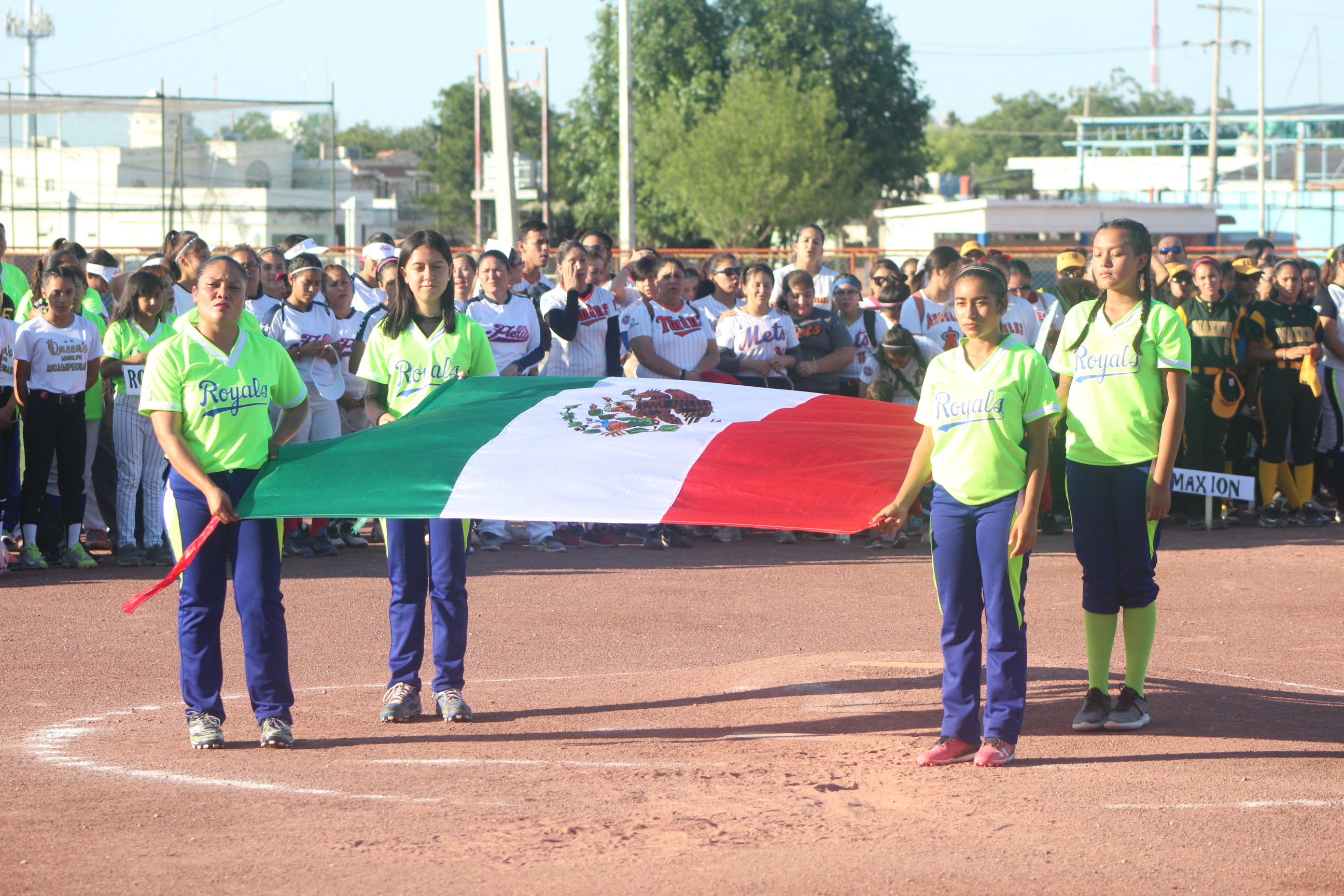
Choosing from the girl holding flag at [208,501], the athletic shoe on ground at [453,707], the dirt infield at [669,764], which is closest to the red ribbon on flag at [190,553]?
the girl holding flag at [208,501]

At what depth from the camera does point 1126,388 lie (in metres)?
5.80

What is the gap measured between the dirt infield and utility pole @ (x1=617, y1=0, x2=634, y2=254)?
2116 cm

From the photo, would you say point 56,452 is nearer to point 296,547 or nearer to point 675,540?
point 296,547

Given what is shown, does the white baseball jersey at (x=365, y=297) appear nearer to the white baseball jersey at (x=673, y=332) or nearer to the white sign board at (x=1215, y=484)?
the white baseball jersey at (x=673, y=332)

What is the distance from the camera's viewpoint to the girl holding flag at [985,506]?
536 centimetres

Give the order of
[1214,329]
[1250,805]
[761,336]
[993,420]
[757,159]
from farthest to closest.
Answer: [757,159] < [1214,329] < [761,336] < [993,420] < [1250,805]

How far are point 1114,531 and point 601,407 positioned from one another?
2.33 meters

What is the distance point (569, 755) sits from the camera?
5703 mm

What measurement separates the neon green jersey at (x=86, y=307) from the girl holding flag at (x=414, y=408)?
4.76 meters

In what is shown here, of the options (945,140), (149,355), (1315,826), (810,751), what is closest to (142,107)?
(149,355)

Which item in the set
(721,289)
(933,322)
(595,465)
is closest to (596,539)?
(721,289)

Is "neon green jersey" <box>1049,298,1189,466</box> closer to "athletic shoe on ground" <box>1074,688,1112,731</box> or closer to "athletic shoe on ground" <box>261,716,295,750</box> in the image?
"athletic shoe on ground" <box>1074,688,1112,731</box>

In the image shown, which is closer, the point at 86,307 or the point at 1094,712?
the point at 1094,712

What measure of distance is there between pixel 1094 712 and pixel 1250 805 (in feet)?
3.31
